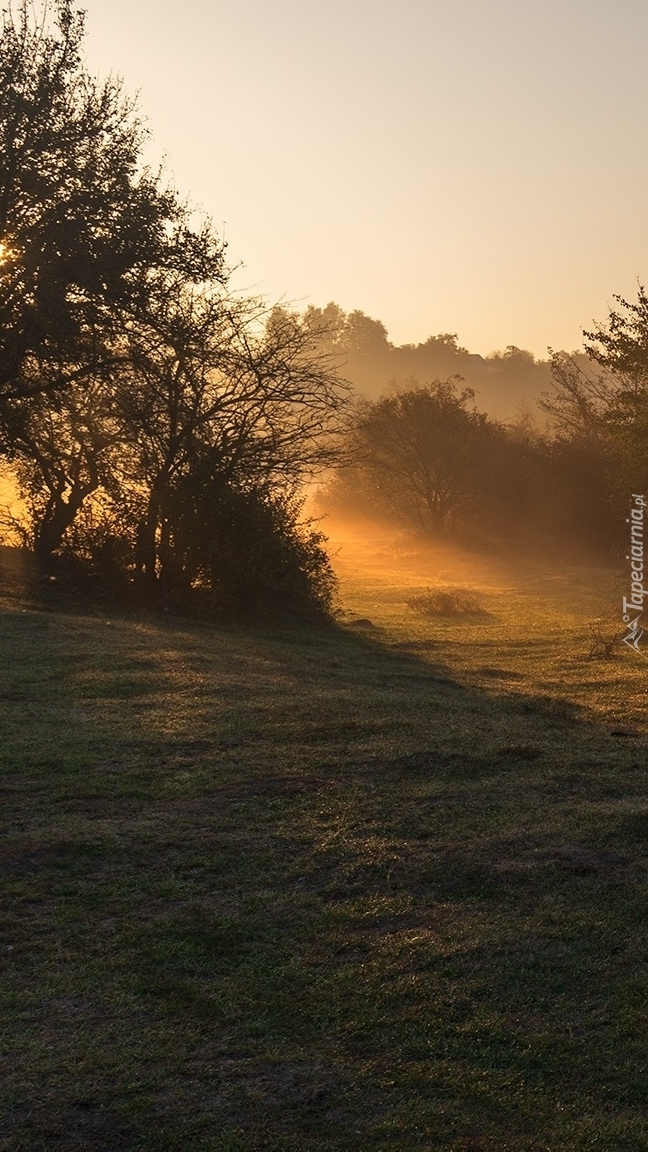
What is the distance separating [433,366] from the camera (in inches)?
5910

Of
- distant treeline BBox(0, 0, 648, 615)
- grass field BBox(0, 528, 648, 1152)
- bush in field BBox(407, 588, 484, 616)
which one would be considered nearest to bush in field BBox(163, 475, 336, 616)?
distant treeline BBox(0, 0, 648, 615)

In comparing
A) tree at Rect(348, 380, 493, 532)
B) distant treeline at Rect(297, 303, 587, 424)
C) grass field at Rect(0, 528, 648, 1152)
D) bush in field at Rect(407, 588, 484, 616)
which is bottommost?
grass field at Rect(0, 528, 648, 1152)

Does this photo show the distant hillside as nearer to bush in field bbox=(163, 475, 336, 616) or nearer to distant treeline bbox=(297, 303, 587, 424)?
distant treeline bbox=(297, 303, 587, 424)

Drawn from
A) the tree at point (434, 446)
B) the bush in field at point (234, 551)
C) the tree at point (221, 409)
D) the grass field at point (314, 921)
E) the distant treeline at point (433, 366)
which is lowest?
the grass field at point (314, 921)

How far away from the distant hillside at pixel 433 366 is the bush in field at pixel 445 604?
113165mm

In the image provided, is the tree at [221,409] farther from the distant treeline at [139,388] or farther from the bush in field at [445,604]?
the bush in field at [445,604]

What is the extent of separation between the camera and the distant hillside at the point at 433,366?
148500 millimetres

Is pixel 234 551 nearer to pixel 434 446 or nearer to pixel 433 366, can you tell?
pixel 434 446

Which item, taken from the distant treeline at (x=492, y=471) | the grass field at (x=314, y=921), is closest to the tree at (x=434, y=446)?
the distant treeline at (x=492, y=471)

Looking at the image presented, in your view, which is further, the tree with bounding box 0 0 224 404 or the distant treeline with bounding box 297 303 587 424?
the distant treeline with bounding box 297 303 587 424

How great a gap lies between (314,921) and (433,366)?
488 feet

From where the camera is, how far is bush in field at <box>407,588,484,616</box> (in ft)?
82.6

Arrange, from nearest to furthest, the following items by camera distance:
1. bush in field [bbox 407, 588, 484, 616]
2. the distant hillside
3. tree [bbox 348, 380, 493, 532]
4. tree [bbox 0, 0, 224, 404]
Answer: tree [bbox 0, 0, 224, 404]
bush in field [bbox 407, 588, 484, 616]
tree [bbox 348, 380, 493, 532]
the distant hillside

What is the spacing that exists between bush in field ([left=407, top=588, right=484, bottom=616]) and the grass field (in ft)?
44.4
